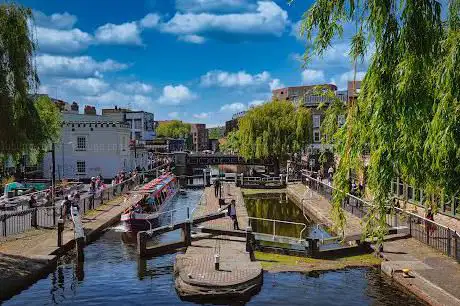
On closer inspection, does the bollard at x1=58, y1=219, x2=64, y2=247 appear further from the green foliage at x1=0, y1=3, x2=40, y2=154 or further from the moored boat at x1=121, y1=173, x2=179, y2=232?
the moored boat at x1=121, y1=173, x2=179, y2=232

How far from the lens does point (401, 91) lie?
980 cm

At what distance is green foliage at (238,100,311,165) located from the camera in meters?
61.7

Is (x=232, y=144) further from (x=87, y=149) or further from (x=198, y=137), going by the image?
(x=198, y=137)

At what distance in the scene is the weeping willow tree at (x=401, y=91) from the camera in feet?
32.3

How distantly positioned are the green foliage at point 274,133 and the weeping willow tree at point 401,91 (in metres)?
49.1

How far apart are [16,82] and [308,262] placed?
13.2m

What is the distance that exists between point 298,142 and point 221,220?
3363cm

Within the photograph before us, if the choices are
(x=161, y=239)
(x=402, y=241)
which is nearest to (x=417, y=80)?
(x=402, y=241)

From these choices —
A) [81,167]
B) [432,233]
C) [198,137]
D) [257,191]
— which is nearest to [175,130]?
[198,137]

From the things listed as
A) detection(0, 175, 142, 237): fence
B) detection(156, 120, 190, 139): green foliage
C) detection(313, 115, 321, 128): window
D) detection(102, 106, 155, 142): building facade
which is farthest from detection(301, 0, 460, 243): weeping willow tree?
detection(156, 120, 190, 139): green foliage

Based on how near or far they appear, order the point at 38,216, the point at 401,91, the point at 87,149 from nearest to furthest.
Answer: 1. the point at 401,91
2. the point at 38,216
3. the point at 87,149

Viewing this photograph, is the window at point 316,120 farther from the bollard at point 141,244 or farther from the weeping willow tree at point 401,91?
the weeping willow tree at point 401,91

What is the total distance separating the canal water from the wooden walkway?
0.42 meters

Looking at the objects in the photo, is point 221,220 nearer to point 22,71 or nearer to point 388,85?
point 22,71
